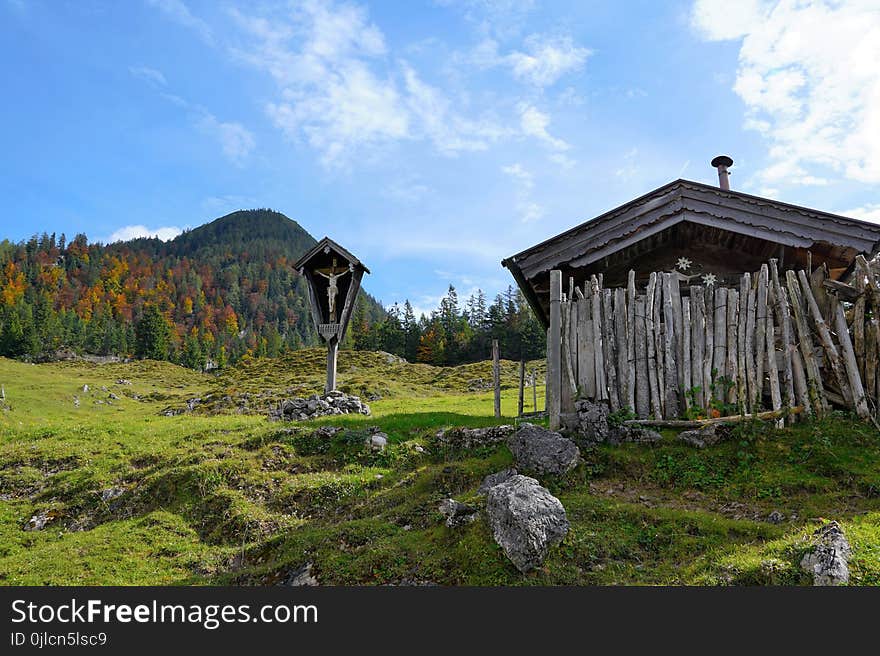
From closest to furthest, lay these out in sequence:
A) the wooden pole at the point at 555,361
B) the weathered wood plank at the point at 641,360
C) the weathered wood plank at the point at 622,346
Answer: the weathered wood plank at the point at 641,360 < the weathered wood plank at the point at 622,346 < the wooden pole at the point at 555,361

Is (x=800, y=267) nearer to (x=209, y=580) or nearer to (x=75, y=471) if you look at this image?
(x=209, y=580)

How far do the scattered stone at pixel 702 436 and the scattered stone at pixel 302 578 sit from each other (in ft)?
20.7

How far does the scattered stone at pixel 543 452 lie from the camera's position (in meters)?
8.35

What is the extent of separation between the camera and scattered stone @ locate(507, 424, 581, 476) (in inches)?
329

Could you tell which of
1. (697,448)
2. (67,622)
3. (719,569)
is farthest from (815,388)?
(67,622)

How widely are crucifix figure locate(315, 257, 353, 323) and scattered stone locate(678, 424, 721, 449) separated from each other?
11.4 meters

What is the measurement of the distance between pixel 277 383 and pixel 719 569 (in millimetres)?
45347

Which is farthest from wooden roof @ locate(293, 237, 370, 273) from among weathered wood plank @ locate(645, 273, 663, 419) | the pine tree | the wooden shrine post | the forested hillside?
the pine tree

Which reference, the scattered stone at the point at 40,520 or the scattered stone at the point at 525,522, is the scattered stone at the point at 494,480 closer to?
the scattered stone at the point at 525,522

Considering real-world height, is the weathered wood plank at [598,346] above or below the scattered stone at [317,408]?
above

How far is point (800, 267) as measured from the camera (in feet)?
40.7

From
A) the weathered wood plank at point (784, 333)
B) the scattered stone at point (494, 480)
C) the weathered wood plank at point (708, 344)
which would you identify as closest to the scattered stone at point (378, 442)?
the scattered stone at point (494, 480)

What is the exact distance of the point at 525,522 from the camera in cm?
563

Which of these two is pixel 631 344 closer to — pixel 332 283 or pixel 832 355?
pixel 832 355
